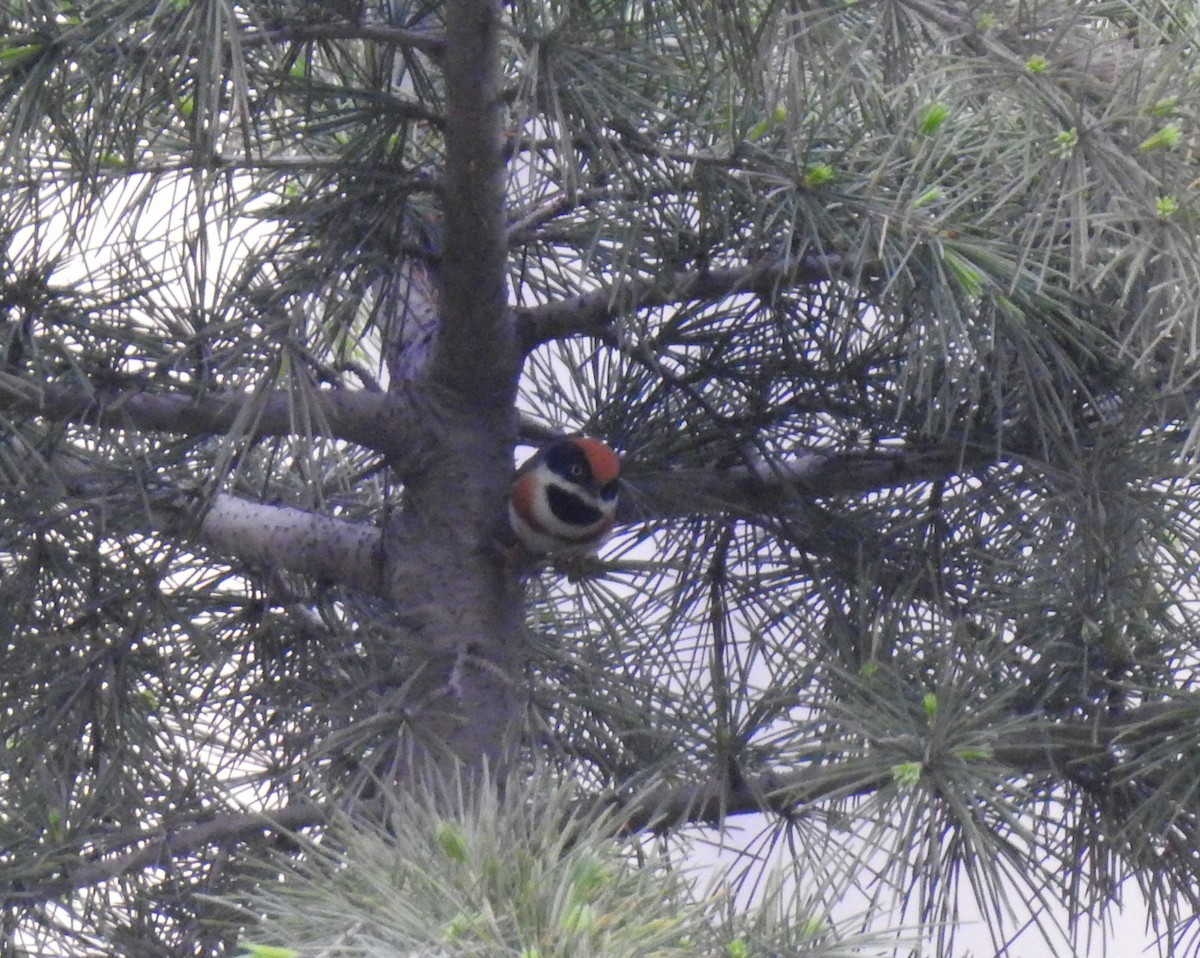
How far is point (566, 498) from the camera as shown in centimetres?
76

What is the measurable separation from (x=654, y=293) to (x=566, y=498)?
0.43 ft

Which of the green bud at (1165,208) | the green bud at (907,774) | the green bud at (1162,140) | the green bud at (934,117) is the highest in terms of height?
the green bud at (934,117)

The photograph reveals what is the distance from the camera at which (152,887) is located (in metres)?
0.73

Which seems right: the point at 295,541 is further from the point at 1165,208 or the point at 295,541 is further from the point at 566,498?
the point at 1165,208

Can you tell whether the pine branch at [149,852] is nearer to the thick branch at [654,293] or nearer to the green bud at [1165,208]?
the thick branch at [654,293]

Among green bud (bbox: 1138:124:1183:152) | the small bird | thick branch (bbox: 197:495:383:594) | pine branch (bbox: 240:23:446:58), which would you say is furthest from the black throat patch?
green bud (bbox: 1138:124:1183:152)

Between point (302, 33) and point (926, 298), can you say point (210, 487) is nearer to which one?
point (302, 33)

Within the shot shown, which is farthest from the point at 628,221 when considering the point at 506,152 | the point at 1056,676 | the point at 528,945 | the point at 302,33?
the point at 528,945

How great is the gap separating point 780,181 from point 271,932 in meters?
0.43

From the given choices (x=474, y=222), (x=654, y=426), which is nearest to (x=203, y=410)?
(x=474, y=222)

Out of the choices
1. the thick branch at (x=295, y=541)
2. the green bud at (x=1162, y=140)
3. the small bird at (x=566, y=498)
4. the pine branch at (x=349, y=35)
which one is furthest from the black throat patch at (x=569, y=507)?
the green bud at (x=1162, y=140)

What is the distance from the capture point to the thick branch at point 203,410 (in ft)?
2.14

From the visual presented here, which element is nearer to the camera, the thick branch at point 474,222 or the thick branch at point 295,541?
the thick branch at point 474,222

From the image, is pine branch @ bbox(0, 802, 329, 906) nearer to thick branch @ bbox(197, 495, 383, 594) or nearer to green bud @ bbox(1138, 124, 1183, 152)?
thick branch @ bbox(197, 495, 383, 594)
